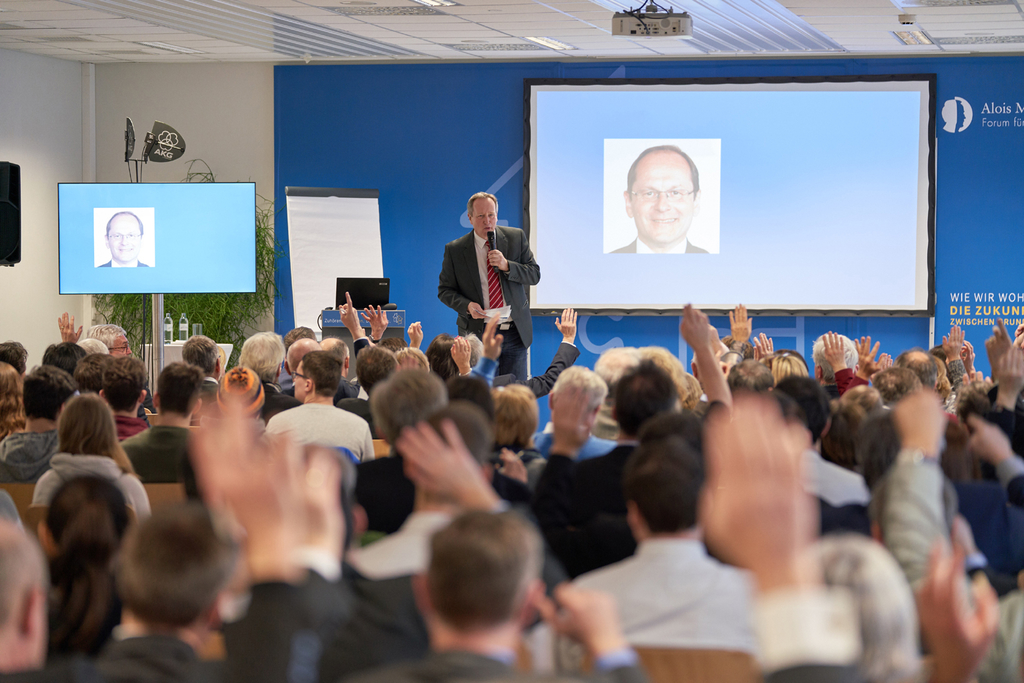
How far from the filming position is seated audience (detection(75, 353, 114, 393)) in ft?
14.3

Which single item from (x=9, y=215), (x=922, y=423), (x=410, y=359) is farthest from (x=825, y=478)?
(x=9, y=215)

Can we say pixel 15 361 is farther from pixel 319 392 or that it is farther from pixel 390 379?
pixel 390 379

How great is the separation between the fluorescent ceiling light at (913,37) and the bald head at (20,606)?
814cm

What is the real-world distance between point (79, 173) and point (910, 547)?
32.9 feet

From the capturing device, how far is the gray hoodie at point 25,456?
3.68 m

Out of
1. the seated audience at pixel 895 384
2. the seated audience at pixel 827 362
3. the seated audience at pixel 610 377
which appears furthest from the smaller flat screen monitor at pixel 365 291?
the seated audience at pixel 895 384

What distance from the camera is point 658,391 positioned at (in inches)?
117

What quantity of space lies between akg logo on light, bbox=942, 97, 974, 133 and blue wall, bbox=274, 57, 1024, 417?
0.17ft

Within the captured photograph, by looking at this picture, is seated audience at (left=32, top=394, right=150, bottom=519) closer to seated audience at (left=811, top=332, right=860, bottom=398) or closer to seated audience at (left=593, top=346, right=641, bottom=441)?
seated audience at (left=593, top=346, right=641, bottom=441)

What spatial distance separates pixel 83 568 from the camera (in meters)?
1.92

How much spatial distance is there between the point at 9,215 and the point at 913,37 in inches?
269

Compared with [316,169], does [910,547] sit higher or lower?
lower

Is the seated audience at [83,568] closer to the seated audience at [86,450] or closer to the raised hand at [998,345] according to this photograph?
the seated audience at [86,450]

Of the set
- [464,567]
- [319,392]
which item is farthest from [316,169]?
[464,567]
